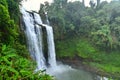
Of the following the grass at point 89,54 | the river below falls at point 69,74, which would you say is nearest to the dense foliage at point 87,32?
the grass at point 89,54

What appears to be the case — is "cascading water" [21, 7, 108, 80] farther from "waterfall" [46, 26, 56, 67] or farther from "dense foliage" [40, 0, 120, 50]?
"dense foliage" [40, 0, 120, 50]

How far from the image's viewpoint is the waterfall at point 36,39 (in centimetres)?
2542

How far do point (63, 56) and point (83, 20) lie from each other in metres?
7.77

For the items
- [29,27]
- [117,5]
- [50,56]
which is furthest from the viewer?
[117,5]

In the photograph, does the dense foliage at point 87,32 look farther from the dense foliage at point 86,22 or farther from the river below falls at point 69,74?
the river below falls at point 69,74

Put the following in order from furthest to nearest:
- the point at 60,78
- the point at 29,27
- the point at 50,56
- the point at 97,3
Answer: the point at 97,3
the point at 50,56
the point at 29,27
the point at 60,78

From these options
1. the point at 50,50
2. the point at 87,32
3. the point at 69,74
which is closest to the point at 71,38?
the point at 87,32

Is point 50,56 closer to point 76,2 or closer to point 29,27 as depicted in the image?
point 29,27

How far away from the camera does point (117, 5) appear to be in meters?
39.9

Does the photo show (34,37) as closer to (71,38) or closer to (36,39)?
(36,39)

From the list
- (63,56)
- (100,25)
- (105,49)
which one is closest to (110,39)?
(105,49)

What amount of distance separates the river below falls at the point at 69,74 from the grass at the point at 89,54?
3667mm

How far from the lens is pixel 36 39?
27266 mm

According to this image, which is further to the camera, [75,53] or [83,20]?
[83,20]
